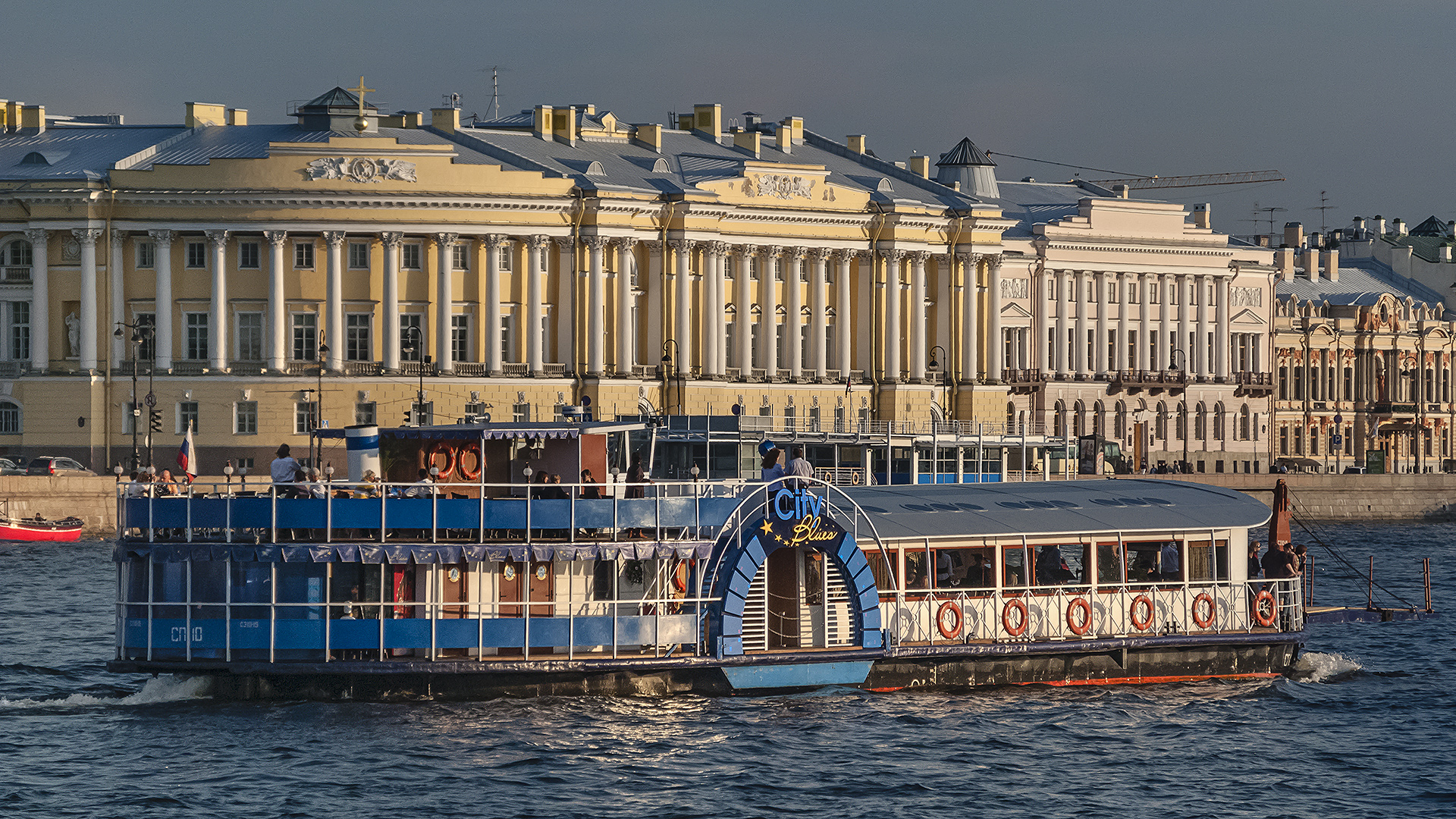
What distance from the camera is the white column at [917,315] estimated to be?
327 ft

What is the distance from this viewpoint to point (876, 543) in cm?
3438

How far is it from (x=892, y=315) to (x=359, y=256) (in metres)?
23.5

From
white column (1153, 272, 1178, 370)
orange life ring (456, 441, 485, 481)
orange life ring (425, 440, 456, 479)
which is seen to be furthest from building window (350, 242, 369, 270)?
orange life ring (425, 440, 456, 479)

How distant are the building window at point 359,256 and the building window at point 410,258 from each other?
4.30 feet

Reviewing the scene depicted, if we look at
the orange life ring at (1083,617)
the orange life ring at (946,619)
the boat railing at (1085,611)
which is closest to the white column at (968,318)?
the boat railing at (1085,611)

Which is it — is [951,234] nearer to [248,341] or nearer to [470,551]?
[248,341]

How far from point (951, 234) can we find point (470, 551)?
7046cm

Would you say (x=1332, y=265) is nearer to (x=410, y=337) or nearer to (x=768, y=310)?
(x=768, y=310)

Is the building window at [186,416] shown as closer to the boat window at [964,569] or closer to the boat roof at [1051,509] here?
the boat roof at [1051,509]

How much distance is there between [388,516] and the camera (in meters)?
32.2

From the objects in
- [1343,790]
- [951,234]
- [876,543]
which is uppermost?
[951,234]

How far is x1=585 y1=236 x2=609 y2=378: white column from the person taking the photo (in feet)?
292

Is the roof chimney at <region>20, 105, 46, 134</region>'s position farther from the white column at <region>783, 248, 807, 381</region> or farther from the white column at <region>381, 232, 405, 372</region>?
the white column at <region>783, 248, 807, 381</region>

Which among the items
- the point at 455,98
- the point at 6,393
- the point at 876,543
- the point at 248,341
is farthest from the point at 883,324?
the point at 876,543
